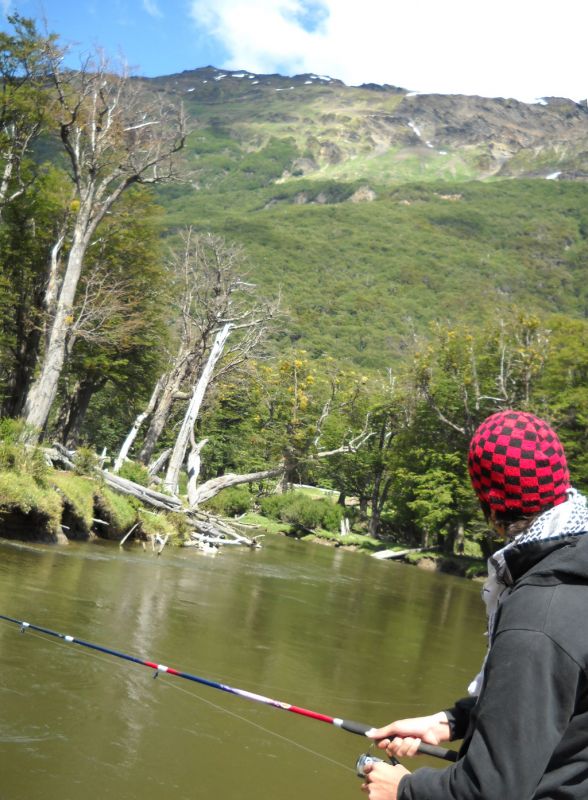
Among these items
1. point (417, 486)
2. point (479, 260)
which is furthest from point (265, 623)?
point (479, 260)

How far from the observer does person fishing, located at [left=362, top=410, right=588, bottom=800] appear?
1.62 metres

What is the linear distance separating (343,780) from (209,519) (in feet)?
58.3

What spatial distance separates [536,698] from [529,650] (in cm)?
9

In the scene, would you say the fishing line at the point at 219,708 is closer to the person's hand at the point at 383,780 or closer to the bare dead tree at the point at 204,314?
the person's hand at the point at 383,780

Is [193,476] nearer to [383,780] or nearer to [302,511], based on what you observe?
[302,511]

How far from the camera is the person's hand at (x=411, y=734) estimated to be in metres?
2.34

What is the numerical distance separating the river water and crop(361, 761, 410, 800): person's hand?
2896 millimetres

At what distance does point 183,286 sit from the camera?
3216cm

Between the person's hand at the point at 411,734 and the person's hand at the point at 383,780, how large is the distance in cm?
29

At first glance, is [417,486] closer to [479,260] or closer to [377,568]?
[377,568]

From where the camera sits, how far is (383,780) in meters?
2.01

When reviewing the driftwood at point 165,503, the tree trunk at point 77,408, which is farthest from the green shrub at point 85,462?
the tree trunk at point 77,408

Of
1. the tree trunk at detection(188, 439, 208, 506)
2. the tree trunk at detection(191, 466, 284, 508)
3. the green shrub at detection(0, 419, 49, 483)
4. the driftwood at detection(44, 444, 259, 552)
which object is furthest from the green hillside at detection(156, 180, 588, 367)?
the green shrub at detection(0, 419, 49, 483)

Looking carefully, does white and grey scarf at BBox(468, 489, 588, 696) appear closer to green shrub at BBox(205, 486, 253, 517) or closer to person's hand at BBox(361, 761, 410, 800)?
person's hand at BBox(361, 761, 410, 800)
